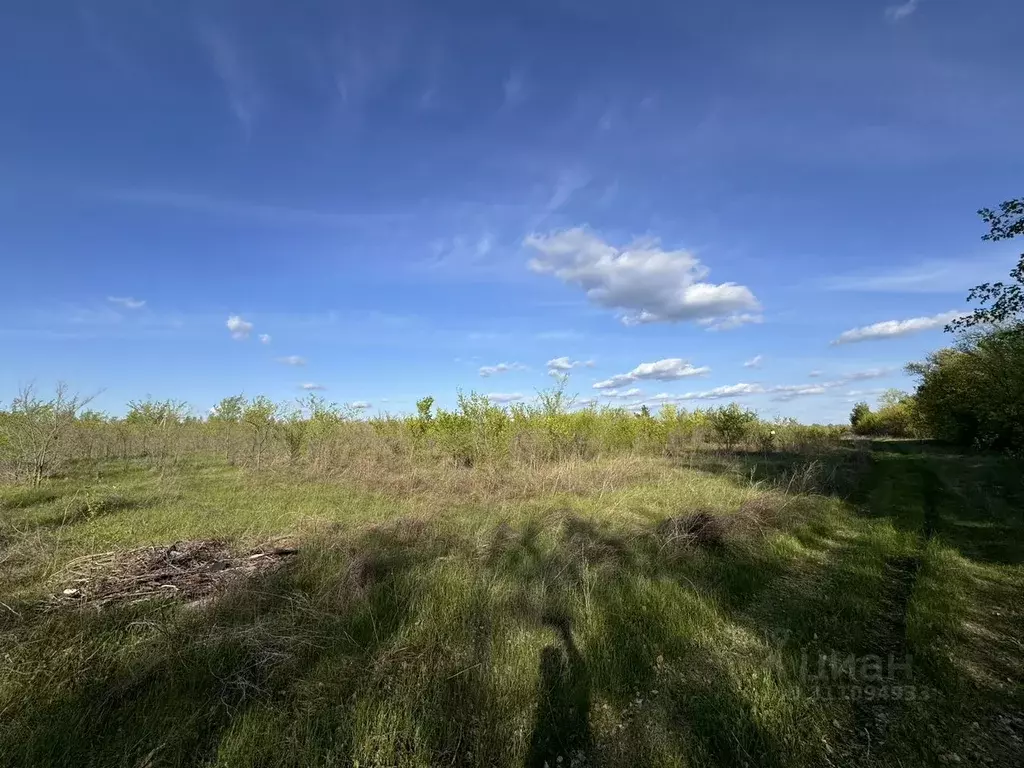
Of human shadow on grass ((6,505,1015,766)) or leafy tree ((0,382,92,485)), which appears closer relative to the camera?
human shadow on grass ((6,505,1015,766))

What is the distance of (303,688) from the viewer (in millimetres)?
3549

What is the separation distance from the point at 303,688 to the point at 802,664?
4.02m

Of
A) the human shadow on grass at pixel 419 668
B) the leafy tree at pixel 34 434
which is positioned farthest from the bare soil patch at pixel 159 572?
the leafy tree at pixel 34 434

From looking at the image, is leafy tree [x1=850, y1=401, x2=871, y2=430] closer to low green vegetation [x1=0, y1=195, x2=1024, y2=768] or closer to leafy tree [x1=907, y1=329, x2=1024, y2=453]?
leafy tree [x1=907, y1=329, x2=1024, y2=453]

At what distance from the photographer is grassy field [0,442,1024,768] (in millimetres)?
3125

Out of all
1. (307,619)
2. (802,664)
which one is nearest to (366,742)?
(307,619)

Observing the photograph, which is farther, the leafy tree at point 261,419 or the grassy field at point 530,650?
the leafy tree at point 261,419

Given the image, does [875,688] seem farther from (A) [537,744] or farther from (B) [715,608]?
(A) [537,744]

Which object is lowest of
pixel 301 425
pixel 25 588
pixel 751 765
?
pixel 751 765

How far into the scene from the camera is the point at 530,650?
14.0ft

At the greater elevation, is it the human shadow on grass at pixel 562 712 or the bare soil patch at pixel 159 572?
the bare soil patch at pixel 159 572

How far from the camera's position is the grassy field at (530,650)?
3.12 meters

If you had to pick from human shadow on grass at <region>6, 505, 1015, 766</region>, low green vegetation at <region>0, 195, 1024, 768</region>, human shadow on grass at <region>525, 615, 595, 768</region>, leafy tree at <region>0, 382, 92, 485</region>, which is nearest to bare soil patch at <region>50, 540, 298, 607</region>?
low green vegetation at <region>0, 195, 1024, 768</region>

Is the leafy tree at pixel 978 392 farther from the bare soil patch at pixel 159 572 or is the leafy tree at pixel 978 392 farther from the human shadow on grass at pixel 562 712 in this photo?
the bare soil patch at pixel 159 572
